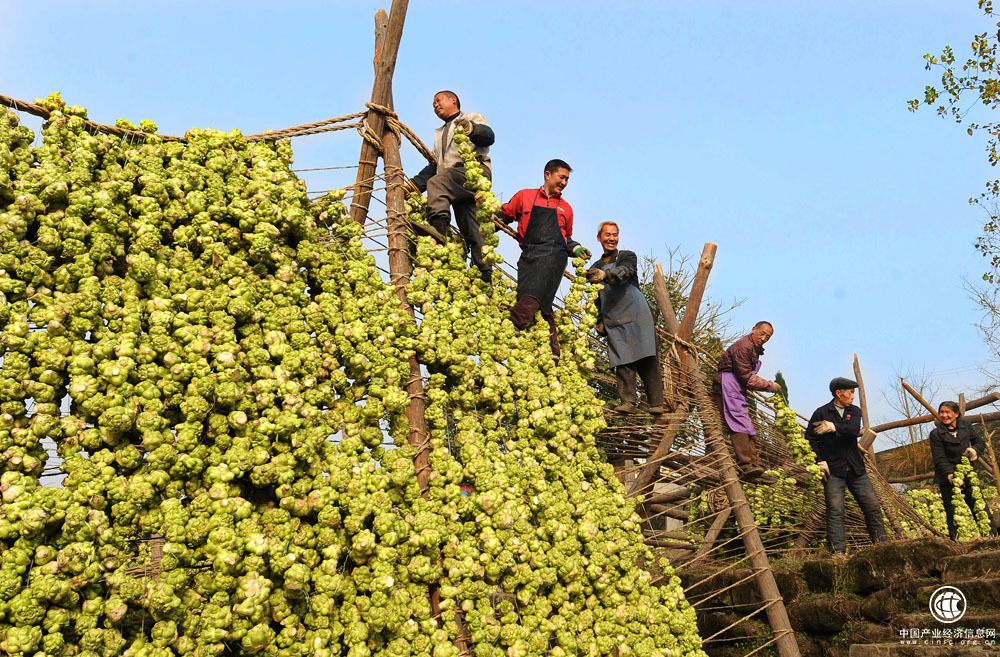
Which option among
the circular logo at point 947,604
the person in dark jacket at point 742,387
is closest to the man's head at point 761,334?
the person in dark jacket at point 742,387

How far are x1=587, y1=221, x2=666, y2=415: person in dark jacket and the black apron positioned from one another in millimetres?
788

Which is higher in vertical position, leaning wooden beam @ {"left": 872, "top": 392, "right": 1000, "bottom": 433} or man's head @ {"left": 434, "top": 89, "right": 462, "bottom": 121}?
man's head @ {"left": 434, "top": 89, "right": 462, "bottom": 121}

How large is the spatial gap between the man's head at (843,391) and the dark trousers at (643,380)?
2.38 meters

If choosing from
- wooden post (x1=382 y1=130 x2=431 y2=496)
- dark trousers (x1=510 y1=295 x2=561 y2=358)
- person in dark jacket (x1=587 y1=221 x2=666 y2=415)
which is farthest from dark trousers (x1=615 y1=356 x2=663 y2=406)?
wooden post (x1=382 y1=130 x2=431 y2=496)

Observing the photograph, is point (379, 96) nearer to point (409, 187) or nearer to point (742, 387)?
point (409, 187)

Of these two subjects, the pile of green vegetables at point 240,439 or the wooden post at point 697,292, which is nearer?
the pile of green vegetables at point 240,439

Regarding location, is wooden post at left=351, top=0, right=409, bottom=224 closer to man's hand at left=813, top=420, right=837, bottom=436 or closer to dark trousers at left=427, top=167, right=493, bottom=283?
dark trousers at left=427, top=167, right=493, bottom=283

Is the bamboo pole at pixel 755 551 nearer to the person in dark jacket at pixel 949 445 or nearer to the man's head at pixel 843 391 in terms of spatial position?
the man's head at pixel 843 391

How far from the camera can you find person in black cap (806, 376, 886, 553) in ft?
23.0

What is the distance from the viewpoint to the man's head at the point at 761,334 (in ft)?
21.2

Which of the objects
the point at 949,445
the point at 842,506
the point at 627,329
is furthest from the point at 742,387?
the point at 949,445

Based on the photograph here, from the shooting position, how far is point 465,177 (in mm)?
4328

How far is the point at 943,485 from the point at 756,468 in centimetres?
475

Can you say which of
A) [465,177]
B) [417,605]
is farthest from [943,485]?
[417,605]
